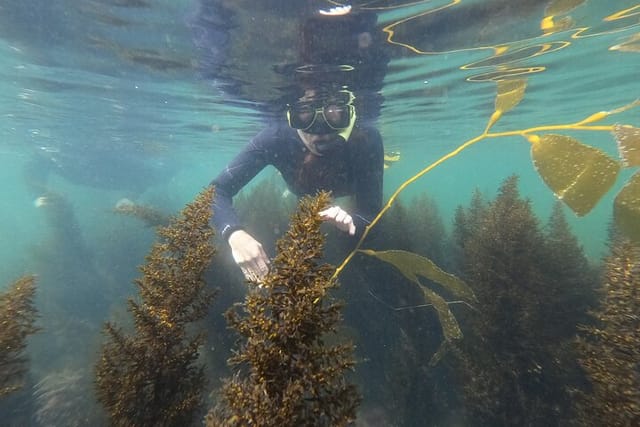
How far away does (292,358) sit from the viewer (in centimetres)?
157

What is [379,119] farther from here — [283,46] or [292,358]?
[292,358]

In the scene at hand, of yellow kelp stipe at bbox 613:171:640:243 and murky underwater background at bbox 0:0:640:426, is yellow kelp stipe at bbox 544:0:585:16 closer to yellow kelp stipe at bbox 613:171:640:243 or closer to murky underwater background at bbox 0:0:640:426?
murky underwater background at bbox 0:0:640:426

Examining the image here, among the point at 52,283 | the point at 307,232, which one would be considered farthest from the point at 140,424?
the point at 52,283

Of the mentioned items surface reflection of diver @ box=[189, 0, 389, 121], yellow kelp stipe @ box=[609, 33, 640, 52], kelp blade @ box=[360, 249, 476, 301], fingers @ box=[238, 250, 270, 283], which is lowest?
fingers @ box=[238, 250, 270, 283]

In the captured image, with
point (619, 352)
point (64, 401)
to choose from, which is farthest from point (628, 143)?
point (64, 401)

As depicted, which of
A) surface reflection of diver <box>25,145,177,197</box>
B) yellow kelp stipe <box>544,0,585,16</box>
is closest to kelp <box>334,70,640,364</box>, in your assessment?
yellow kelp stipe <box>544,0,585,16</box>

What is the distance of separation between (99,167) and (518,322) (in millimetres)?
33141

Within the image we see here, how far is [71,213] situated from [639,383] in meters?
23.0

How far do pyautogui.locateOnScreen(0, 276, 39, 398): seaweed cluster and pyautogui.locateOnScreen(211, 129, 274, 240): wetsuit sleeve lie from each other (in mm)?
2004

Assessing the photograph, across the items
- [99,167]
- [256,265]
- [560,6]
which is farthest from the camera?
[99,167]

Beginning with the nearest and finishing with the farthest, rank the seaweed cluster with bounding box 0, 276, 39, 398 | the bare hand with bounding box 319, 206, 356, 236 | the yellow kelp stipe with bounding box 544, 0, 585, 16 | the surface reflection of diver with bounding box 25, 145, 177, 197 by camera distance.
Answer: the seaweed cluster with bounding box 0, 276, 39, 398, the bare hand with bounding box 319, 206, 356, 236, the yellow kelp stipe with bounding box 544, 0, 585, 16, the surface reflection of diver with bounding box 25, 145, 177, 197

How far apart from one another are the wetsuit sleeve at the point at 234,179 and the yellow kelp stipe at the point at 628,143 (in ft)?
12.3

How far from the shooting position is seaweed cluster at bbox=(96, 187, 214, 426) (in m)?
2.15

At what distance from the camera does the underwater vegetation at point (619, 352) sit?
2.66 m
